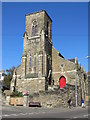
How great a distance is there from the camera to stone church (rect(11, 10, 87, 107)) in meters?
33.8

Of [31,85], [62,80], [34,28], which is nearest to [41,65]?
[31,85]

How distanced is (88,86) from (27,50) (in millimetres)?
17368

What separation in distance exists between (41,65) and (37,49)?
4.06 m

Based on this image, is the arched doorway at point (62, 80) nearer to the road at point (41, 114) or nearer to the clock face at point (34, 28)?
the clock face at point (34, 28)

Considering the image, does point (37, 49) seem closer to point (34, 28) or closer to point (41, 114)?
point (34, 28)

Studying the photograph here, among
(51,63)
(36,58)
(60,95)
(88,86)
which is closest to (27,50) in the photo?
(36,58)

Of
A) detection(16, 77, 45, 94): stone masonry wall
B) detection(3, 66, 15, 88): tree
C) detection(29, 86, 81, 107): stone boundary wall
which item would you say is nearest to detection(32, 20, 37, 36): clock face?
detection(16, 77, 45, 94): stone masonry wall

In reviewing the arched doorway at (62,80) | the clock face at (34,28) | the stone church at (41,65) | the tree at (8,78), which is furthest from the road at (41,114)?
the tree at (8,78)

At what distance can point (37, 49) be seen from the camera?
119 feet

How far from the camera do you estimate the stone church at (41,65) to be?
111 feet

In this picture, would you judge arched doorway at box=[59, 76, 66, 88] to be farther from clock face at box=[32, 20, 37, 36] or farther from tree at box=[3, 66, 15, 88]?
tree at box=[3, 66, 15, 88]

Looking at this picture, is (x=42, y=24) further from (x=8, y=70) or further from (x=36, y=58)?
(x=8, y=70)

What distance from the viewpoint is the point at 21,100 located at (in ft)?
90.8

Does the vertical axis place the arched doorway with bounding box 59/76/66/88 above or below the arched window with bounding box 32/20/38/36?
below
